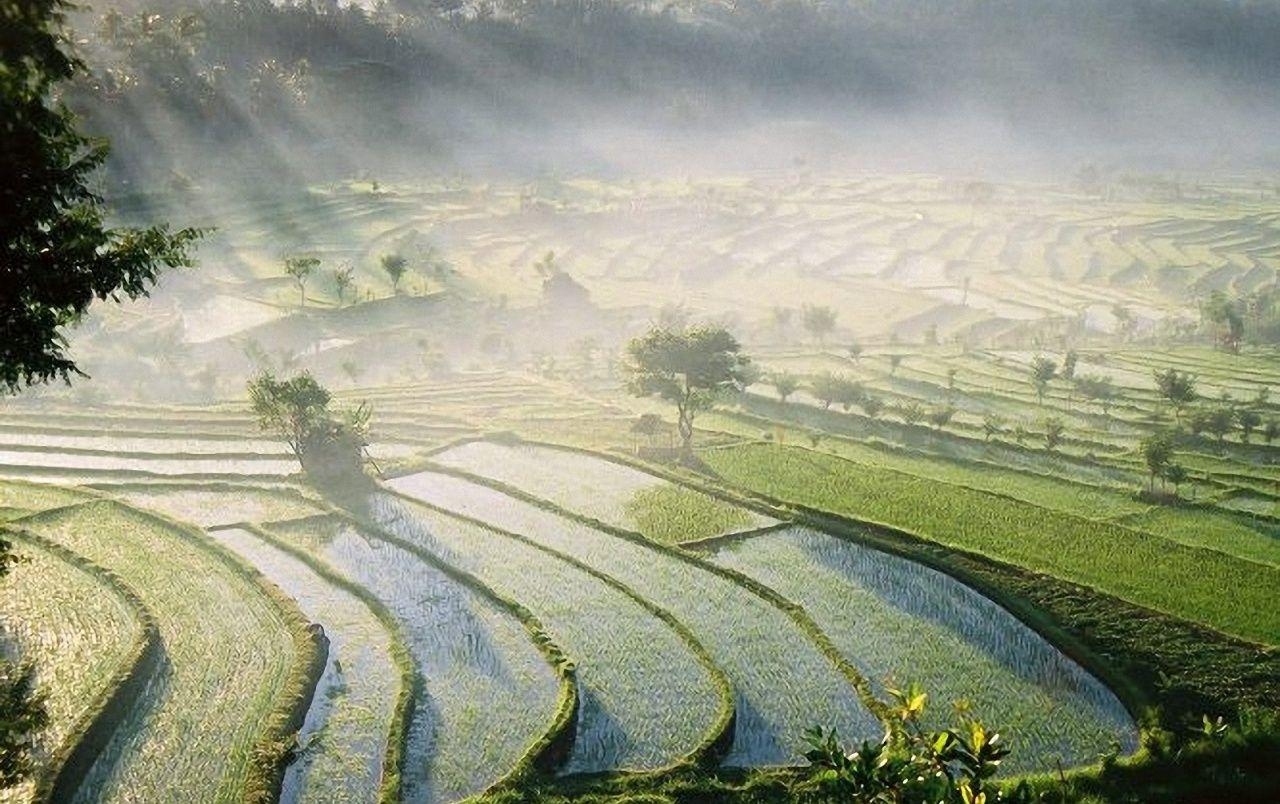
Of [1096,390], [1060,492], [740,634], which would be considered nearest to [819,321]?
[1096,390]

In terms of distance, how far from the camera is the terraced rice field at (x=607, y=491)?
24.8 m

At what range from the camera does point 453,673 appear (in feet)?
56.9

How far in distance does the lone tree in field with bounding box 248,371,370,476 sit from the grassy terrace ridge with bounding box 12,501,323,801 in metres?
5.17

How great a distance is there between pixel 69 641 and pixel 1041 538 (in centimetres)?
2314

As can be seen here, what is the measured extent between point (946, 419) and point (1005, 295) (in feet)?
126

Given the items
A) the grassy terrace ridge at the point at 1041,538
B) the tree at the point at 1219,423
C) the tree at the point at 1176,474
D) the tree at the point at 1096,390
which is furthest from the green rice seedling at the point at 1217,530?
the tree at the point at 1096,390

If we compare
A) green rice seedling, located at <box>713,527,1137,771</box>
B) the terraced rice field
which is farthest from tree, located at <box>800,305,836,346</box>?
green rice seedling, located at <box>713,527,1137,771</box>

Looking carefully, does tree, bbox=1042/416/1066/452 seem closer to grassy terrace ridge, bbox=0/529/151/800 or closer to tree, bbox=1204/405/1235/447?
tree, bbox=1204/405/1235/447

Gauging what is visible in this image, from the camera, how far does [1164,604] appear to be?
63.3ft

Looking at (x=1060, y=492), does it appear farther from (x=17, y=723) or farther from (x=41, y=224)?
(x=41, y=224)

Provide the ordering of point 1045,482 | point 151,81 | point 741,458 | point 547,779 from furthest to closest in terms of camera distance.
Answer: point 151,81, point 741,458, point 1045,482, point 547,779

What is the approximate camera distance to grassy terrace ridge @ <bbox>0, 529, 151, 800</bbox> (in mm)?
14414

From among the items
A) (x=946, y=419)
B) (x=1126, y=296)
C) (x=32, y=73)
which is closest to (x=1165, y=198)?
(x=1126, y=296)

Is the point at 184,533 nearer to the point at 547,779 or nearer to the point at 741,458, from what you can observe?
the point at 547,779
